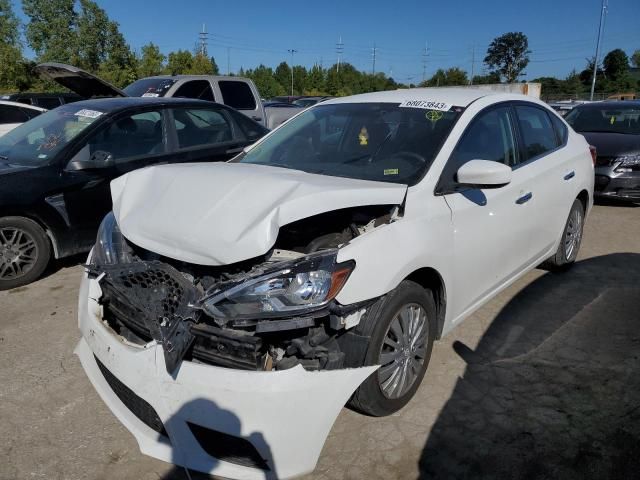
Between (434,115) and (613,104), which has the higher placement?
(613,104)

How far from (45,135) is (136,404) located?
3.83 m

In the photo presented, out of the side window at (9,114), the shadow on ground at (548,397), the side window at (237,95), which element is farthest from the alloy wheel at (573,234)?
the side window at (9,114)

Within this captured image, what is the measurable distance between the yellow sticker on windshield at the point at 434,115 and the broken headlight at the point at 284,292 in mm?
1530

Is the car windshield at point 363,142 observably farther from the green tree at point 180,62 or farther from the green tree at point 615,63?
the green tree at point 615,63

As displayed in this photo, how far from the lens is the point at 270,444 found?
210 cm

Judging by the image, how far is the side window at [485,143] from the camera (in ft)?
10.3

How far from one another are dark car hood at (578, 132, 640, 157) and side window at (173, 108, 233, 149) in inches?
219

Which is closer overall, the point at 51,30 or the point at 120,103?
the point at 120,103

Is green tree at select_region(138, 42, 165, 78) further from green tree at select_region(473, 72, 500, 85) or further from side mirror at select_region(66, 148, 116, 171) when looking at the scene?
green tree at select_region(473, 72, 500, 85)

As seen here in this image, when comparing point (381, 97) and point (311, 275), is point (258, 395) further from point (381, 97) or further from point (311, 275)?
point (381, 97)

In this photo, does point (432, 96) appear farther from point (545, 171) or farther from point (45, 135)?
point (45, 135)

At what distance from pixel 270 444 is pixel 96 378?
1114mm

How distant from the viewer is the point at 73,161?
189 inches

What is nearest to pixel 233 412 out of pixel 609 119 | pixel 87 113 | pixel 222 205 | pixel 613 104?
pixel 222 205
